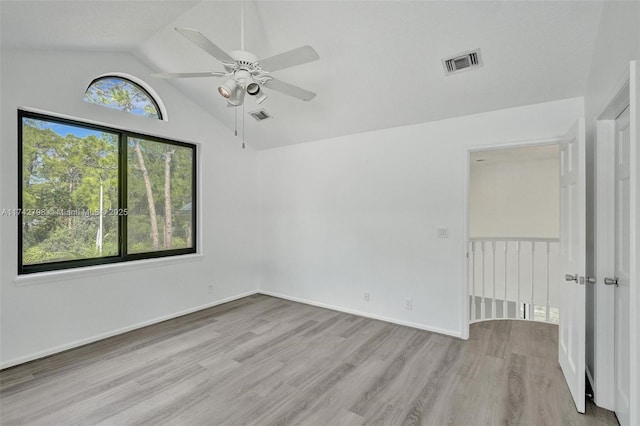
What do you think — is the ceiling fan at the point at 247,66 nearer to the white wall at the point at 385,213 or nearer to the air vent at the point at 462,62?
the air vent at the point at 462,62

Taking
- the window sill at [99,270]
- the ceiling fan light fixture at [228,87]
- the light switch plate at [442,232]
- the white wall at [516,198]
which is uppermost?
the ceiling fan light fixture at [228,87]

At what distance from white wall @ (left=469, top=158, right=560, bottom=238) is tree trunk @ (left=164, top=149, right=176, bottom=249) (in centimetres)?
538

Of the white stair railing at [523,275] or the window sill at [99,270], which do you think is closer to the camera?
the window sill at [99,270]

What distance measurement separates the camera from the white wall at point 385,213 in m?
3.41

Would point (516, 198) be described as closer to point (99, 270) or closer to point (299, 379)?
point (299, 379)

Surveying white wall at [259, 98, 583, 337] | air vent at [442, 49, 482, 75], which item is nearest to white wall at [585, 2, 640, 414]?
white wall at [259, 98, 583, 337]

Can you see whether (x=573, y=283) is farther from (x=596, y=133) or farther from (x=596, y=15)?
(x=596, y=15)

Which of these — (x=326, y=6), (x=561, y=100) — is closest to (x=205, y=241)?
(x=326, y=6)

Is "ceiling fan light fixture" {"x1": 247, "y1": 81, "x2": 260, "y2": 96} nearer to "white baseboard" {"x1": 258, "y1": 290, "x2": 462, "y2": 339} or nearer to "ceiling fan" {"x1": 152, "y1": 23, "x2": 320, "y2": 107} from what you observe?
"ceiling fan" {"x1": 152, "y1": 23, "x2": 320, "y2": 107}

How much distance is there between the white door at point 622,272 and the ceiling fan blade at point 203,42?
2.62 metres

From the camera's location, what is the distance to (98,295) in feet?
11.0

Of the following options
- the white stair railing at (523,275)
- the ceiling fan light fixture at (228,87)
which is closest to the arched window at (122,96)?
the ceiling fan light fixture at (228,87)

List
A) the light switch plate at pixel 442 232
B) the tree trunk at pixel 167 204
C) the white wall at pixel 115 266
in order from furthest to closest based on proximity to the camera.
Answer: the tree trunk at pixel 167 204, the light switch plate at pixel 442 232, the white wall at pixel 115 266

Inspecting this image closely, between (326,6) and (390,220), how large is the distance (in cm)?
243
